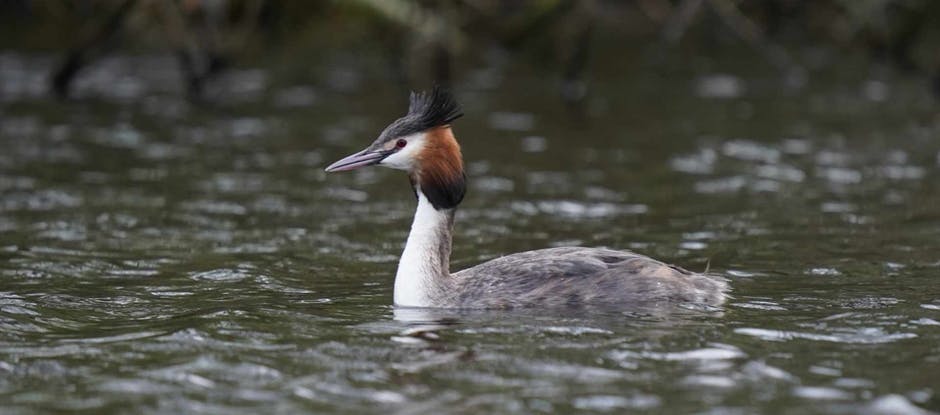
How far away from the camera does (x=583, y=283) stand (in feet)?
29.6

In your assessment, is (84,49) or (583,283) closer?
(583,283)

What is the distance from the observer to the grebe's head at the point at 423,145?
9148mm

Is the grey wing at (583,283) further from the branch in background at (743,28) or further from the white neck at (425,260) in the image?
the branch in background at (743,28)

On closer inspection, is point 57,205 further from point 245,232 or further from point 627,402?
point 627,402

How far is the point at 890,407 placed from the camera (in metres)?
6.66

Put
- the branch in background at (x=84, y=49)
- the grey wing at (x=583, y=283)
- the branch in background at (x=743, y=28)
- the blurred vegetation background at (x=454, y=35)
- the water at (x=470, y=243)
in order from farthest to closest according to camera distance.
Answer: the blurred vegetation background at (x=454, y=35)
the branch in background at (x=84, y=49)
the branch in background at (x=743, y=28)
the grey wing at (x=583, y=283)
the water at (x=470, y=243)

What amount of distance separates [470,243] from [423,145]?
A: 2792 mm

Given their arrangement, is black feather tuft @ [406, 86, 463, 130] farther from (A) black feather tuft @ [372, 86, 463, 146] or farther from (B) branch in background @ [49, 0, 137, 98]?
(B) branch in background @ [49, 0, 137, 98]

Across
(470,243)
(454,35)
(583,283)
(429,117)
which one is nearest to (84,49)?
(454,35)

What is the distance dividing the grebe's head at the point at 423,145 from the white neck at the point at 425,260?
0.80 ft

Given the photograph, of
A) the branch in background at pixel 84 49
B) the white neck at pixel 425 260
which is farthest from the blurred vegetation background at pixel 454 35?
the white neck at pixel 425 260

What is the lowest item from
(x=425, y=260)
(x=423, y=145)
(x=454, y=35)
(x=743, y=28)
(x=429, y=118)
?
(x=425, y=260)

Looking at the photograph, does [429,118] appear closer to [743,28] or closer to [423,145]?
[423,145]

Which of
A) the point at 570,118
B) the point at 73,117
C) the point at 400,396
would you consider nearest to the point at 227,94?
the point at 73,117
